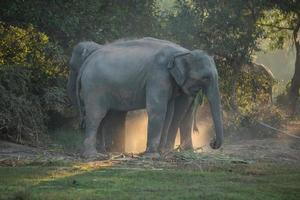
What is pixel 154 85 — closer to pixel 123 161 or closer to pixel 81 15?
pixel 123 161

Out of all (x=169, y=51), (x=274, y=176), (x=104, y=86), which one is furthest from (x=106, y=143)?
(x=274, y=176)

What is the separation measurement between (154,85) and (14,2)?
4818 mm

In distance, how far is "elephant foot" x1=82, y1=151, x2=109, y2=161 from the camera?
50.0 ft

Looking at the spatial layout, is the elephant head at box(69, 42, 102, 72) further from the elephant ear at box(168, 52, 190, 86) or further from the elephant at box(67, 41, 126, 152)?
the elephant ear at box(168, 52, 190, 86)

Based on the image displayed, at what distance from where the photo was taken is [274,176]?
1259cm

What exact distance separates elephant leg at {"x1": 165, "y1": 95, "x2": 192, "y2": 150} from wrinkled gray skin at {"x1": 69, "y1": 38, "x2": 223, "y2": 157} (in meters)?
0.29

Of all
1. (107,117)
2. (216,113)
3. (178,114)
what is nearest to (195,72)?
(216,113)

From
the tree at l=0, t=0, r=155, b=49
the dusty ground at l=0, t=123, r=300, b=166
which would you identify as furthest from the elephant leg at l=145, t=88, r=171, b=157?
the tree at l=0, t=0, r=155, b=49

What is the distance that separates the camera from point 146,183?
456 inches

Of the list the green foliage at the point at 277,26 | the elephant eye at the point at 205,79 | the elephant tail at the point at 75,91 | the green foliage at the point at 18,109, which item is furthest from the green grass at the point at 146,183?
the green foliage at the point at 277,26

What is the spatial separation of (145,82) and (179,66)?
0.91 metres

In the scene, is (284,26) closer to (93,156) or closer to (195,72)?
(195,72)

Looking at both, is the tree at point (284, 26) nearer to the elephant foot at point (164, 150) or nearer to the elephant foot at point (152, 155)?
the elephant foot at point (164, 150)

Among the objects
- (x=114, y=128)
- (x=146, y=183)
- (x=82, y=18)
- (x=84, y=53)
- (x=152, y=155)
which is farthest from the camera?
(x=82, y=18)
